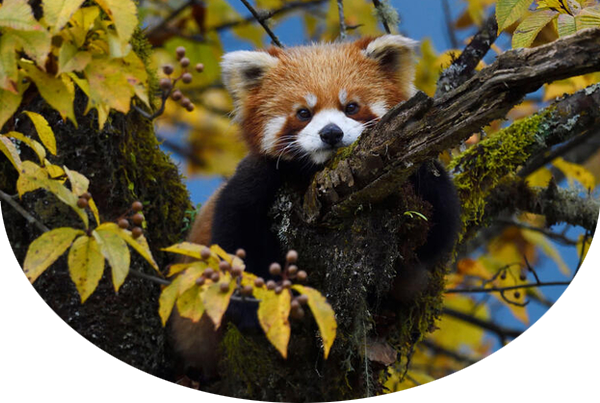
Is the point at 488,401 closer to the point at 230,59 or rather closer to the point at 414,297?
the point at 414,297

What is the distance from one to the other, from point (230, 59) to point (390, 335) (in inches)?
66.1

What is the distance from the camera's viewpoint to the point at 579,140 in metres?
5.04

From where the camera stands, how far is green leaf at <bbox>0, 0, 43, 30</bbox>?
197 centimetres

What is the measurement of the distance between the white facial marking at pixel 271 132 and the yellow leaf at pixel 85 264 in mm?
1571

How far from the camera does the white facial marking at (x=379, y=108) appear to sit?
11.8 feet

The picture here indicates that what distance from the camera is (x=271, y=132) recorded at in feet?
11.9

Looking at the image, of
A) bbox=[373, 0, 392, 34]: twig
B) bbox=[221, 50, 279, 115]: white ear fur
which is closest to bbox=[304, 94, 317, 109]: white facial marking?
bbox=[221, 50, 279, 115]: white ear fur

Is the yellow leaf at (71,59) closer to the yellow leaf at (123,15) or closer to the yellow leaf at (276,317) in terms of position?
the yellow leaf at (123,15)

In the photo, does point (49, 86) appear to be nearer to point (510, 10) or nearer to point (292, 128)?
point (292, 128)

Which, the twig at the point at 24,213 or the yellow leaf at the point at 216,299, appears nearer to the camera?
the yellow leaf at the point at 216,299

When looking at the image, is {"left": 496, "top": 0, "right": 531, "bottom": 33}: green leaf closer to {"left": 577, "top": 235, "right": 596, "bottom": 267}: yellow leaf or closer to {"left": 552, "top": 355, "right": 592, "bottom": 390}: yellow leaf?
{"left": 577, "top": 235, "right": 596, "bottom": 267}: yellow leaf

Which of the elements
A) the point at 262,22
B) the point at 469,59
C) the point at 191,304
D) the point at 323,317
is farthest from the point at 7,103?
the point at 469,59

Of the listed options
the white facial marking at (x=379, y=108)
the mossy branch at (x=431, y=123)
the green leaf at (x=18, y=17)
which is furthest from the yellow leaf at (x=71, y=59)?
the white facial marking at (x=379, y=108)

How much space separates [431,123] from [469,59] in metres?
1.77
